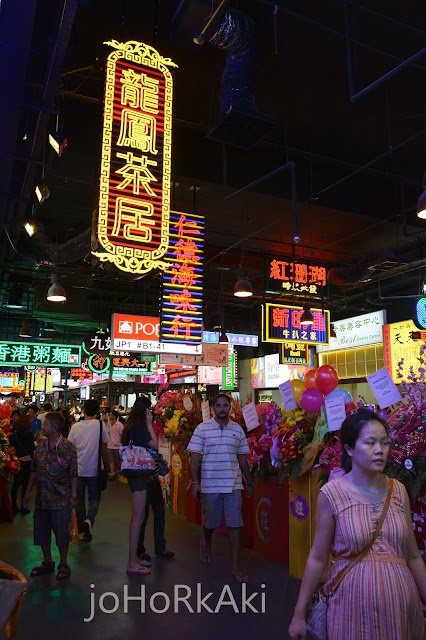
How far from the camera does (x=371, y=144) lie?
8445 millimetres

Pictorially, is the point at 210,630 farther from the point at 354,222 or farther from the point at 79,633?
the point at 354,222

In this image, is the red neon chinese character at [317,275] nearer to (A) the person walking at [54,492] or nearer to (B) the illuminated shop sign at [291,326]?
(B) the illuminated shop sign at [291,326]

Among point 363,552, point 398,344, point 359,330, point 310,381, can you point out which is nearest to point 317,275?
point 398,344

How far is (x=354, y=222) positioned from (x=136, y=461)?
7584mm

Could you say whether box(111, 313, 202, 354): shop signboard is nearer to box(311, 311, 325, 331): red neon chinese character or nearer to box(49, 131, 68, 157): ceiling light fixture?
box(311, 311, 325, 331): red neon chinese character

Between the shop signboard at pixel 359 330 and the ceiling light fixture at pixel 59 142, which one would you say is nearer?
the ceiling light fixture at pixel 59 142

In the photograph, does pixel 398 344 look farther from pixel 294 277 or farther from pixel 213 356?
pixel 213 356

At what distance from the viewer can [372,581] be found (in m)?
2.03

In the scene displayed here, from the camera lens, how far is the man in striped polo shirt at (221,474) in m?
5.30

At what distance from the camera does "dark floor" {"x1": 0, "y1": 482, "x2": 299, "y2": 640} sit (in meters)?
3.98

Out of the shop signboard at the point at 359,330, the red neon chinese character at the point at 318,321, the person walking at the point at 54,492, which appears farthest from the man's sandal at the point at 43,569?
the shop signboard at the point at 359,330

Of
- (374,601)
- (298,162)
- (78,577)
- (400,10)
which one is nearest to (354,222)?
(298,162)

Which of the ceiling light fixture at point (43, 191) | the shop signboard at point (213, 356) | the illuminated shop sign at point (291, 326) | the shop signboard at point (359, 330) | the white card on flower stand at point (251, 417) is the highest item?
the ceiling light fixture at point (43, 191)

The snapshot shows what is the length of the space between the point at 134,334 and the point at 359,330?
8.57 metres
